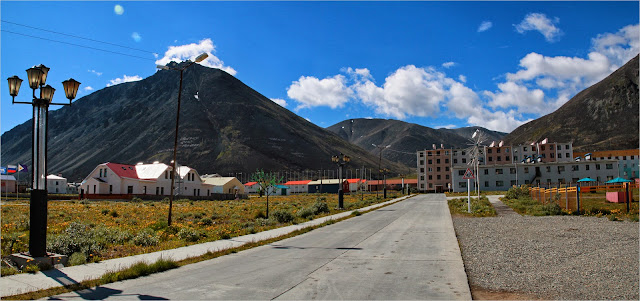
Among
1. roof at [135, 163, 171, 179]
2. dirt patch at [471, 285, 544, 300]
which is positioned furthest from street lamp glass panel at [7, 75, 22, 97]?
roof at [135, 163, 171, 179]

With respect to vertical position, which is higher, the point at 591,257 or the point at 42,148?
the point at 42,148

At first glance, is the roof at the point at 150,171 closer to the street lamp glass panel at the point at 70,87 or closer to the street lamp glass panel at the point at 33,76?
the street lamp glass panel at the point at 70,87

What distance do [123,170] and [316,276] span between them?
7410 cm

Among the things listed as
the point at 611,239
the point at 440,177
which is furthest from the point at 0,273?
the point at 440,177

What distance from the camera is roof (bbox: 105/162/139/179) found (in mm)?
71562

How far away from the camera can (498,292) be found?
7184 millimetres

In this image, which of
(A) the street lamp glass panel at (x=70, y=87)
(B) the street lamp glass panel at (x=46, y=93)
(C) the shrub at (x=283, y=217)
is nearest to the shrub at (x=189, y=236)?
(A) the street lamp glass panel at (x=70, y=87)

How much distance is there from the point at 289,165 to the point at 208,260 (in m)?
174

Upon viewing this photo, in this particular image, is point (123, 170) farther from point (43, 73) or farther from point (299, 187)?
point (43, 73)

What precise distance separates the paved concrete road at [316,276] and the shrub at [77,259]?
242 centimetres

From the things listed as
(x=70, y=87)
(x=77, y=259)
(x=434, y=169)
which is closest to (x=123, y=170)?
(x=70, y=87)

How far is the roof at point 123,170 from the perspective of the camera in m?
71.6

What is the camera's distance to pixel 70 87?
1023cm

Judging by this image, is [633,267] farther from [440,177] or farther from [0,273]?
[440,177]
